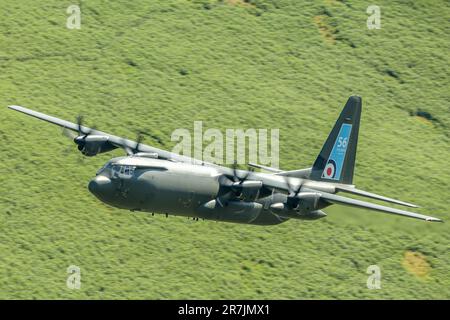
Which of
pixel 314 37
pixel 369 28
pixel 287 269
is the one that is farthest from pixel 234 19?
pixel 287 269

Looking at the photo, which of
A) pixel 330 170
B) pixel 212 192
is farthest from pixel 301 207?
pixel 330 170

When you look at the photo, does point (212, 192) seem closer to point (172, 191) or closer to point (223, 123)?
point (172, 191)

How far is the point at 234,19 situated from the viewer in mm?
72750

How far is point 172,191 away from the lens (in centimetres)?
3978

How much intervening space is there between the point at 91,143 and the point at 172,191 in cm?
714

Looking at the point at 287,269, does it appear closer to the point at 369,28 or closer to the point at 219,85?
the point at 219,85

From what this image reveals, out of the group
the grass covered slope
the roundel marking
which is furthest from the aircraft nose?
the roundel marking

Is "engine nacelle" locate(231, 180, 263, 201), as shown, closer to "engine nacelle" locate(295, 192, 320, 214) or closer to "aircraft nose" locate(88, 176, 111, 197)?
"engine nacelle" locate(295, 192, 320, 214)

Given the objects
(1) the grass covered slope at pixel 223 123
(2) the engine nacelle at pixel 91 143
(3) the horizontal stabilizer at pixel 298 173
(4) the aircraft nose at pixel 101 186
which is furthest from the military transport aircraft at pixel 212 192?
(1) the grass covered slope at pixel 223 123

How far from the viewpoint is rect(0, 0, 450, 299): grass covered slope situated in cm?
4934

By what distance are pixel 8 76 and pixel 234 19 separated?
2001 centimetres

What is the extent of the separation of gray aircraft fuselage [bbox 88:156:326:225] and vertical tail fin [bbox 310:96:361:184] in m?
4.05

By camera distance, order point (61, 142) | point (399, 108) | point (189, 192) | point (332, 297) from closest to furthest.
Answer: point (189, 192) < point (332, 297) < point (61, 142) < point (399, 108)

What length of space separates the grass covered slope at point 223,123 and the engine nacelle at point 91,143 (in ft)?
23.3
